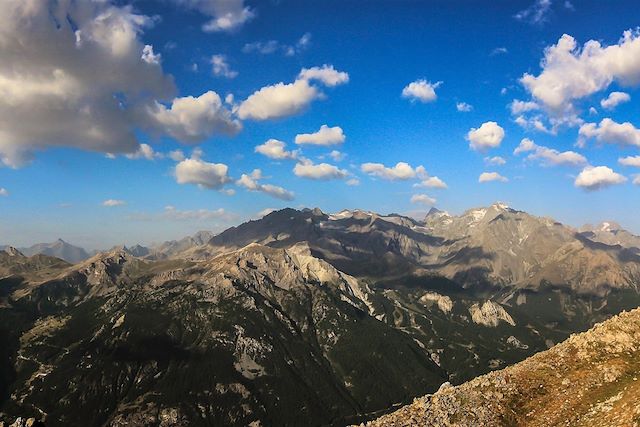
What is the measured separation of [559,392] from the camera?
247 ft

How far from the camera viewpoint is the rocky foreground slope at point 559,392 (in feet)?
225

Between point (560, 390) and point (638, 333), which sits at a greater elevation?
point (638, 333)

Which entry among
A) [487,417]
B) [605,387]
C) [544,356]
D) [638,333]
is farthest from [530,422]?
[638,333]

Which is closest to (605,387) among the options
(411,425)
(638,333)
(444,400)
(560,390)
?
(560,390)

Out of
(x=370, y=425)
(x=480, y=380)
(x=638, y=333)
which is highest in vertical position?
(x=638, y=333)

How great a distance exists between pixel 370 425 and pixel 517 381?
84.2ft

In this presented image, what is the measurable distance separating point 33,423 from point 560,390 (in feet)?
256

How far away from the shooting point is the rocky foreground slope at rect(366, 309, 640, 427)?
6869cm

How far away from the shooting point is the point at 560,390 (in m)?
75.9

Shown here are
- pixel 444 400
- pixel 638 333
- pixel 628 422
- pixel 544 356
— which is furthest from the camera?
pixel 544 356

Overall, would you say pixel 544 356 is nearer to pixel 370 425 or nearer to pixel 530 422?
pixel 530 422

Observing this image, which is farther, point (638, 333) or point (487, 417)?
point (638, 333)

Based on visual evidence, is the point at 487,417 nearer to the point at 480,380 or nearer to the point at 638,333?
the point at 480,380

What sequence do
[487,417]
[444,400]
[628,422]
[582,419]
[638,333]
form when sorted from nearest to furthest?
[628,422], [582,419], [487,417], [444,400], [638,333]
